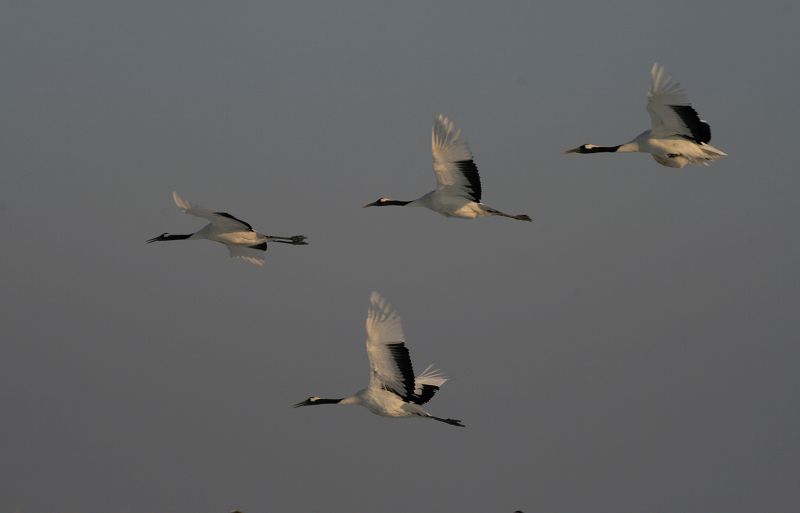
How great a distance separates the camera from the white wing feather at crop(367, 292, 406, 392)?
3647cm

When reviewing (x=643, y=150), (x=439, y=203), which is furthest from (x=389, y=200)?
(x=643, y=150)

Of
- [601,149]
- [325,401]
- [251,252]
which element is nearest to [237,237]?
[251,252]

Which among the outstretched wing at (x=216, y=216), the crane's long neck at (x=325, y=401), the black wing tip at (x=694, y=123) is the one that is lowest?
the crane's long neck at (x=325, y=401)

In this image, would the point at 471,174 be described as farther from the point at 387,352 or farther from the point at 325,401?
the point at 325,401

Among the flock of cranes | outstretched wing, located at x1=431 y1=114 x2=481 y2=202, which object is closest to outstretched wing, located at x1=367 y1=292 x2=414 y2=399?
the flock of cranes

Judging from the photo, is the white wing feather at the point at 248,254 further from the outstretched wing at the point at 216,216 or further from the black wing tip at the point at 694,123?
the black wing tip at the point at 694,123

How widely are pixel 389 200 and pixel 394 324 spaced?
716 cm

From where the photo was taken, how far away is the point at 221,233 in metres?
39.6

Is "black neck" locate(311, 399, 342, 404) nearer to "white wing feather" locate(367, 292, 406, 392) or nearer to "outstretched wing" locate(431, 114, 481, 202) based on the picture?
"white wing feather" locate(367, 292, 406, 392)

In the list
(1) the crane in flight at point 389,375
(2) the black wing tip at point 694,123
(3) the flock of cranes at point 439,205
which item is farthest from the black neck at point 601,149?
(1) the crane in flight at point 389,375

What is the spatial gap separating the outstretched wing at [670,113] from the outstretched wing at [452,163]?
3.92m

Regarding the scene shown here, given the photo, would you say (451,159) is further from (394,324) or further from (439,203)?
(394,324)

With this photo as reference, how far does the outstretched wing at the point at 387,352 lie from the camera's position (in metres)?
36.5

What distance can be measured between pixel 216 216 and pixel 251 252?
7.35 ft
